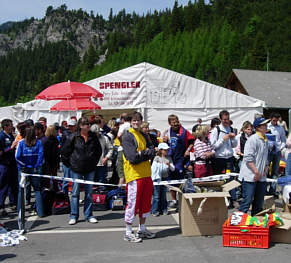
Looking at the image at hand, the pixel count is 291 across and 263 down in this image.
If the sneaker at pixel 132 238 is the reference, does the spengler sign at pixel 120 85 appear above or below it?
above

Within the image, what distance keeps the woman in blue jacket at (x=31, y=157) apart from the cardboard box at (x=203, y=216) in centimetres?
282

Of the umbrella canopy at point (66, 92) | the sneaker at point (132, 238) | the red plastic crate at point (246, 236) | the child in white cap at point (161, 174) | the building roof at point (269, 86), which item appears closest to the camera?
the red plastic crate at point (246, 236)

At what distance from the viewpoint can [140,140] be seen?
5148mm

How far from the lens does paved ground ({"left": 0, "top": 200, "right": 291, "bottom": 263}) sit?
4.45m

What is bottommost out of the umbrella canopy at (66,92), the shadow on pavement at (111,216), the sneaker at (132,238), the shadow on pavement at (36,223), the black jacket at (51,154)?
the shadow on pavement at (111,216)

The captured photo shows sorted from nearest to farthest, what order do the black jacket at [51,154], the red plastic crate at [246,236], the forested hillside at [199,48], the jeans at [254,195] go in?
1. the red plastic crate at [246,236]
2. the jeans at [254,195]
3. the black jacket at [51,154]
4. the forested hillside at [199,48]

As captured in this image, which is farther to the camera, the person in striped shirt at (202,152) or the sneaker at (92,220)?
the person in striped shirt at (202,152)

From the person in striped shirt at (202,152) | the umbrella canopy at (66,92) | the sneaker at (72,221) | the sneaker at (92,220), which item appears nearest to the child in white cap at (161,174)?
the person in striped shirt at (202,152)

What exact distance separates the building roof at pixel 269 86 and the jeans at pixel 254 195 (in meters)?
28.1

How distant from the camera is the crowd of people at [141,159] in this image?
5.13m

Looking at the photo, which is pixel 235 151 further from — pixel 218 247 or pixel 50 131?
pixel 50 131

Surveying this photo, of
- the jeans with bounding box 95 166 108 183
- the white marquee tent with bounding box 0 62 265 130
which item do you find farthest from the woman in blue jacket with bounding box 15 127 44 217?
the white marquee tent with bounding box 0 62 265 130

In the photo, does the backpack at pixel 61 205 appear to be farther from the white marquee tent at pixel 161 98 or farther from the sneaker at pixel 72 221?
the white marquee tent at pixel 161 98

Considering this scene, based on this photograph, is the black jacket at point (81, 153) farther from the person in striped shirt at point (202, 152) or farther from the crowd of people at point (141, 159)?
the person in striped shirt at point (202, 152)
